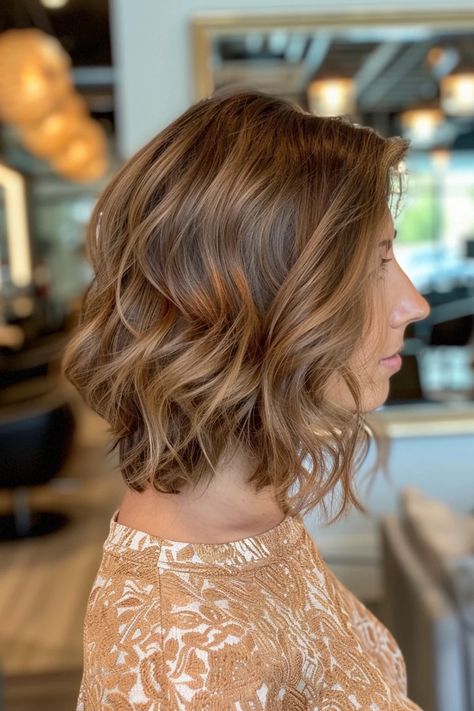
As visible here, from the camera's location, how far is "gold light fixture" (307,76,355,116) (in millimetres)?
3311

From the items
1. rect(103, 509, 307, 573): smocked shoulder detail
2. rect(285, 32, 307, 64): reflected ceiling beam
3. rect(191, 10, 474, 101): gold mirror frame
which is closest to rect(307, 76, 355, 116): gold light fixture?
rect(285, 32, 307, 64): reflected ceiling beam

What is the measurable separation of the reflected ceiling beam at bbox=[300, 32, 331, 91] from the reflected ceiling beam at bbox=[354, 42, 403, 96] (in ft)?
0.56

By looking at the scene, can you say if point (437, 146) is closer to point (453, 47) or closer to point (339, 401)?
point (453, 47)

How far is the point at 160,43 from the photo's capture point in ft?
10.3

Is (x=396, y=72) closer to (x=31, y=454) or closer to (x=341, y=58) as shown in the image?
(x=341, y=58)

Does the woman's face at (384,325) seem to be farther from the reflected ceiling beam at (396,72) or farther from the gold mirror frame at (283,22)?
the reflected ceiling beam at (396,72)

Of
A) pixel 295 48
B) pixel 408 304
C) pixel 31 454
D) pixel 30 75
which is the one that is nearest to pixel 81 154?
pixel 30 75

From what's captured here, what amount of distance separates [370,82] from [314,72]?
24 centimetres

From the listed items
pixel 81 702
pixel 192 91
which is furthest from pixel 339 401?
pixel 192 91

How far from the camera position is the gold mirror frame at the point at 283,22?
310 centimetres

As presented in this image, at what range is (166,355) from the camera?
2.58ft

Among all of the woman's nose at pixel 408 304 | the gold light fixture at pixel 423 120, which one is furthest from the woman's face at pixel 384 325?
the gold light fixture at pixel 423 120

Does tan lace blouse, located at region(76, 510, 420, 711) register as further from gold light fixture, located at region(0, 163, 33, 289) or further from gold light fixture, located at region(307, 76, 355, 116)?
gold light fixture, located at region(0, 163, 33, 289)

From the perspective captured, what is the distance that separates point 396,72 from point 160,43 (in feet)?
3.13
